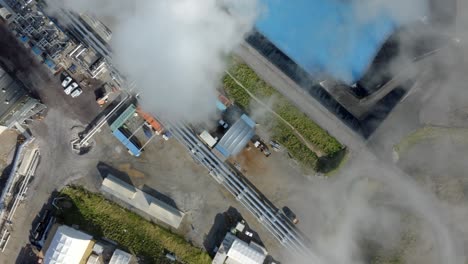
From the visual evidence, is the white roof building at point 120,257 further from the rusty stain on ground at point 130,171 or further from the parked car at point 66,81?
Answer: the parked car at point 66,81

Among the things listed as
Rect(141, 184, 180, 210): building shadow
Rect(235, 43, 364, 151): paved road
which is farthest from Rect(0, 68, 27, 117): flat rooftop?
Rect(235, 43, 364, 151): paved road

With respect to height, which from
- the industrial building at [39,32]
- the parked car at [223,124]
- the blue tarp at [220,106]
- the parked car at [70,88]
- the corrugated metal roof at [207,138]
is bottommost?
the parked car at [70,88]

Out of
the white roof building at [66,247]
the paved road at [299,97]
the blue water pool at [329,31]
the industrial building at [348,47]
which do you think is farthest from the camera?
the paved road at [299,97]

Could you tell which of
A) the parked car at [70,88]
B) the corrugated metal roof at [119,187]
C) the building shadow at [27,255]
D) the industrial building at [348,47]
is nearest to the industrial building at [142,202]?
the corrugated metal roof at [119,187]

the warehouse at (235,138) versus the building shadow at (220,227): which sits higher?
the warehouse at (235,138)

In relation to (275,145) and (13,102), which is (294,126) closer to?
(275,145)

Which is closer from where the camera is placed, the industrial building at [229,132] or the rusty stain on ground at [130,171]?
the industrial building at [229,132]

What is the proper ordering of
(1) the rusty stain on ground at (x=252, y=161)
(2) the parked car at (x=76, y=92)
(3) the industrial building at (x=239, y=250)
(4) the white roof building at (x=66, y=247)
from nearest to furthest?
(4) the white roof building at (x=66, y=247) → (3) the industrial building at (x=239, y=250) → (1) the rusty stain on ground at (x=252, y=161) → (2) the parked car at (x=76, y=92)

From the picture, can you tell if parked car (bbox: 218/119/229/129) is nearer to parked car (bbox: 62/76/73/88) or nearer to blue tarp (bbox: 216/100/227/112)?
blue tarp (bbox: 216/100/227/112)

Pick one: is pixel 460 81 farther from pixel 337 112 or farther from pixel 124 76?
pixel 124 76
